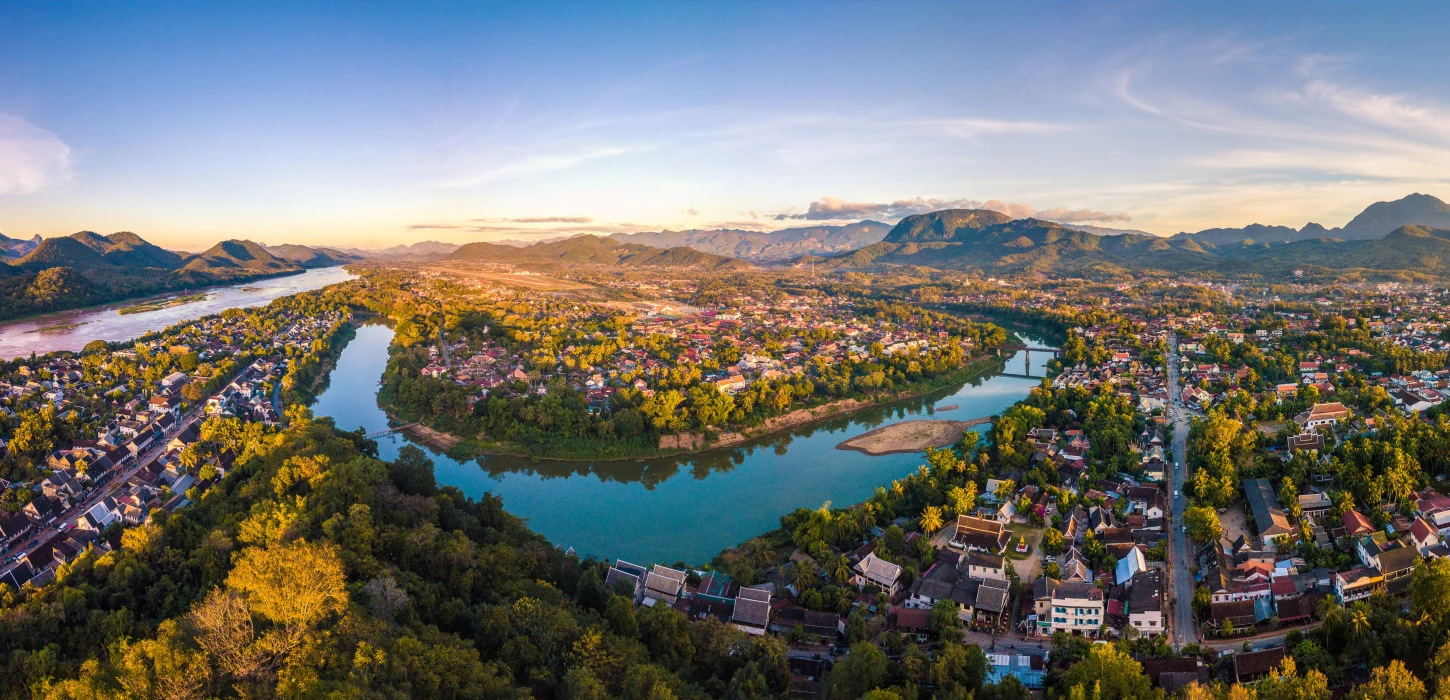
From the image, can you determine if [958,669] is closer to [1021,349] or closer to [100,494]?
[100,494]

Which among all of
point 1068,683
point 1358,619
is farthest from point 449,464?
point 1358,619

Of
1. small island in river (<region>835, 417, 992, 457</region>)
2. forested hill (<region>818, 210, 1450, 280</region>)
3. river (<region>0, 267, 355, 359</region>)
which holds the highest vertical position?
forested hill (<region>818, 210, 1450, 280</region>)

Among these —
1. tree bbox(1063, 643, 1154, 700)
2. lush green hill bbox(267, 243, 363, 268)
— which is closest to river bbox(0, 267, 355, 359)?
tree bbox(1063, 643, 1154, 700)

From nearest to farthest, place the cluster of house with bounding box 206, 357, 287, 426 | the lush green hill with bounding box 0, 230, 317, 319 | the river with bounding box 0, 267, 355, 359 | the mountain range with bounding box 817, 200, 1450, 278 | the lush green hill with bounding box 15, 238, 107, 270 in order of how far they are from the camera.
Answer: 1. the cluster of house with bounding box 206, 357, 287, 426
2. the river with bounding box 0, 267, 355, 359
3. the lush green hill with bounding box 0, 230, 317, 319
4. the mountain range with bounding box 817, 200, 1450, 278
5. the lush green hill with bounding box 15, 238, 107, 270

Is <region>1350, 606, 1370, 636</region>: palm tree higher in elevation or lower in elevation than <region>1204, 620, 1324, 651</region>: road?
higher

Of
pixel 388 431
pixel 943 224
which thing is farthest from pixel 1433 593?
pixel 943 224

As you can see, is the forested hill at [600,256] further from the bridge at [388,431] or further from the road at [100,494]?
the road at [100,494]

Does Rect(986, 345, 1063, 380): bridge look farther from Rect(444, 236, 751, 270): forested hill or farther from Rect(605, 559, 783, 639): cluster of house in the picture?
Rect(444, 236, 751, 270): forested hill

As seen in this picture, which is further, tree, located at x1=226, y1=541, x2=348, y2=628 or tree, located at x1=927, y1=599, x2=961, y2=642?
tree, located at x1=927, y1=599, x2=961, y2=642
